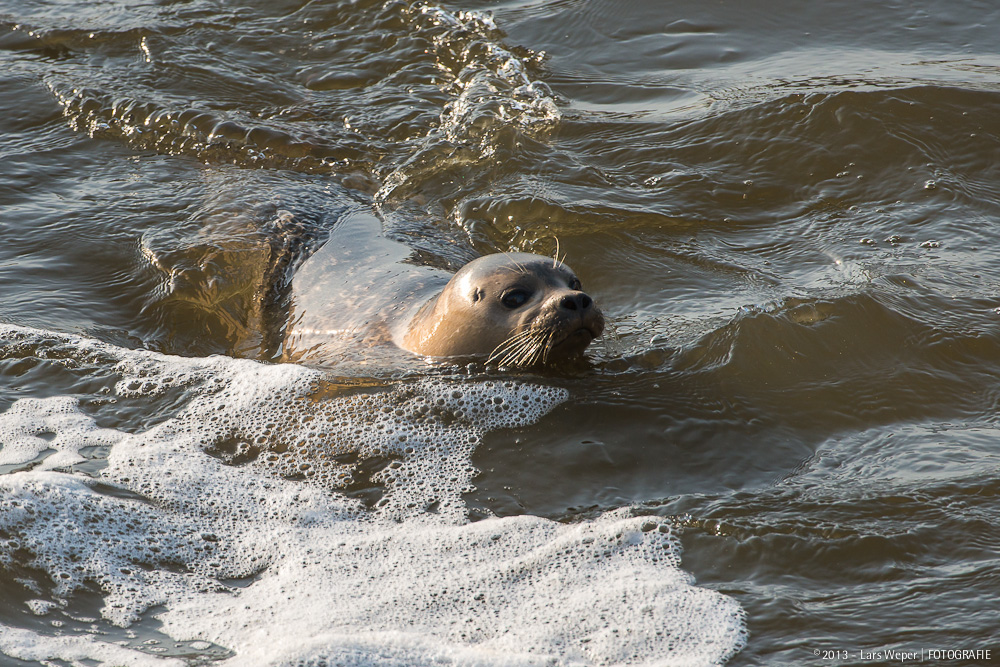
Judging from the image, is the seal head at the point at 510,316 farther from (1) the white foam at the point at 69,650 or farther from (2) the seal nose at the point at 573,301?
(1) the white foam at the point at 69,650

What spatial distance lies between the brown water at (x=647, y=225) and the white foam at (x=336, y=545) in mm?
129

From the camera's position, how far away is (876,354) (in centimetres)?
484

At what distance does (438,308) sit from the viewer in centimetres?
504

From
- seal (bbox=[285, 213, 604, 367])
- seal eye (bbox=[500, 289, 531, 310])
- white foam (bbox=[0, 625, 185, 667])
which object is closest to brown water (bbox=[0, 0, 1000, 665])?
white foam (bbox=[0, 625, 185, 667])

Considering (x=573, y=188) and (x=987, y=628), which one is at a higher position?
(x=573, y=188)

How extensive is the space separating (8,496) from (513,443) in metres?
2.00

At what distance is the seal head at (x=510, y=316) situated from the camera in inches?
181

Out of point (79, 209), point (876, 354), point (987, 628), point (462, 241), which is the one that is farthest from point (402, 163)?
point (987, 628)

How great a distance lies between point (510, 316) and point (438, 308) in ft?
1.41

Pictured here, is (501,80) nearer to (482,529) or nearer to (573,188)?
(573,188)

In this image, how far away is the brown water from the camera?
12.0 feet

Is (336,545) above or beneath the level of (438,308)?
beneath

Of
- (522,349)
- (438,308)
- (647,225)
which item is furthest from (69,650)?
(647,225)

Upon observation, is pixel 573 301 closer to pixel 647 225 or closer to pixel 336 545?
pixel 336 545
